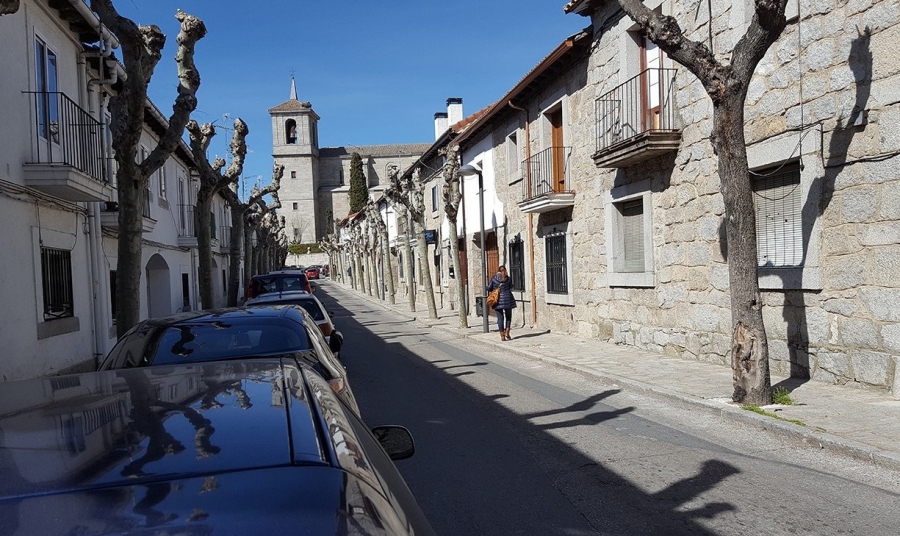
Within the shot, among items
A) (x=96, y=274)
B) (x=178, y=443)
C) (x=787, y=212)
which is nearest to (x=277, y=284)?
(x=96, y=274)

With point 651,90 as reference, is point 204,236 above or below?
below

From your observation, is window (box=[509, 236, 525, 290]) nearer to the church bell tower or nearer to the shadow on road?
the shadow on road

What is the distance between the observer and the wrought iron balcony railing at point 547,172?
16.6 m

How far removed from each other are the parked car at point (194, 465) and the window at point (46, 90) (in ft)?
35.4

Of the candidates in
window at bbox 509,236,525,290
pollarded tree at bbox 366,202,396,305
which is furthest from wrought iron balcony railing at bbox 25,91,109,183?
pollarded tree at bbox 366,202,396,305

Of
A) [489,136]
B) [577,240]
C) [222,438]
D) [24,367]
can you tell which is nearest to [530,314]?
[577,240]

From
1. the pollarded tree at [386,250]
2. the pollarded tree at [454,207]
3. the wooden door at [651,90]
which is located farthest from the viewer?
the pollarded tree at [386,250]

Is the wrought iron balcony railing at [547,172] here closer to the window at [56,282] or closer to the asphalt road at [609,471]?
the asphalt road at [609,471]

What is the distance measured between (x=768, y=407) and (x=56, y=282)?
1132cm

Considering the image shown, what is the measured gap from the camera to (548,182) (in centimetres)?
1673

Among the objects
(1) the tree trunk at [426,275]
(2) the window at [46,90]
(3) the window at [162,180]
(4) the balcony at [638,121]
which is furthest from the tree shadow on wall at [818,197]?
(3) the window at [162,180]

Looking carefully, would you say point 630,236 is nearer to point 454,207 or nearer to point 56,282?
point 454,207

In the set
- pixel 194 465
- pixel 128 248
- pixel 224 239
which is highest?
pixel 224 239

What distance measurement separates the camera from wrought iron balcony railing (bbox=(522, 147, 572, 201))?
54.4 feet
